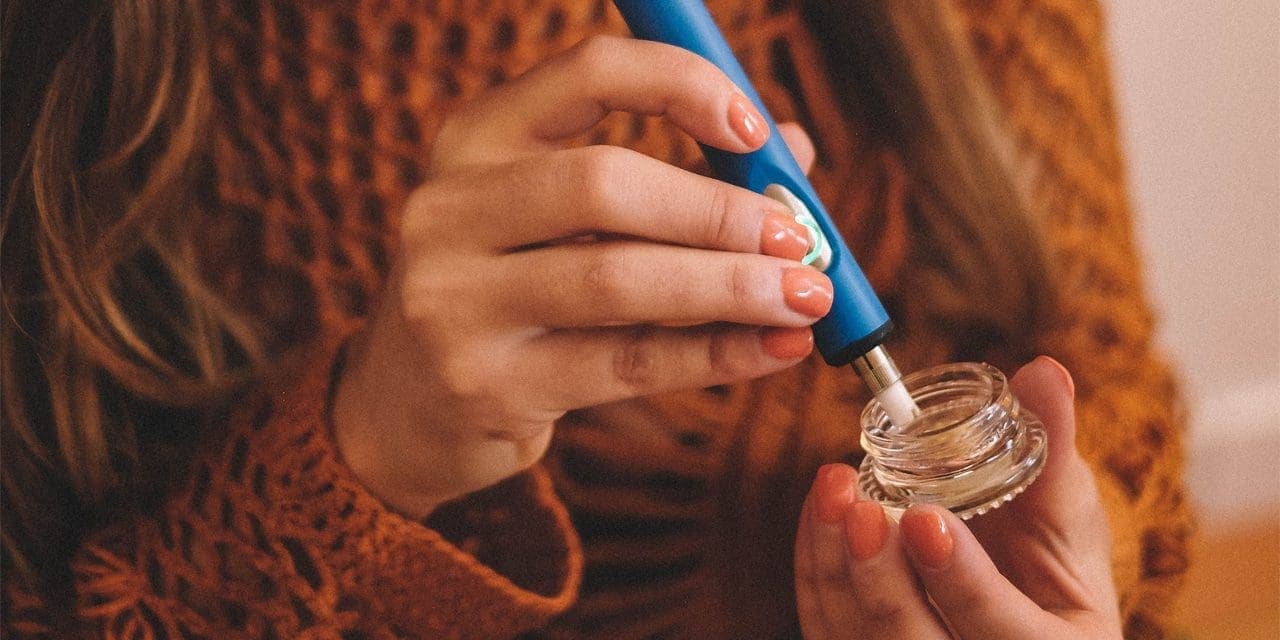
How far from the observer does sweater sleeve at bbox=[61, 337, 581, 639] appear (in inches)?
10.4

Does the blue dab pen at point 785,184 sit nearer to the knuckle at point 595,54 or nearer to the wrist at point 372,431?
the knuckle at point 595,54

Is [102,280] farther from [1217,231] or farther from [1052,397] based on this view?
[1217,231]

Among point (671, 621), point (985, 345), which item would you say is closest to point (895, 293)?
point (985, 345)

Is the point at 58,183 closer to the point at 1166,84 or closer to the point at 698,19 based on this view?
the point at 698,19

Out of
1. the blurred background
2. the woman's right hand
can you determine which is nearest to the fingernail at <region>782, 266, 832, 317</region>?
the woman's right hand

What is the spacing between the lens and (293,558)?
0.27 m

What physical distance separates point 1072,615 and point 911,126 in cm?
21

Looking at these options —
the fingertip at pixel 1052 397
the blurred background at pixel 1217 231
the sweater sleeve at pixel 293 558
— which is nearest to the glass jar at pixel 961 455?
the fingertip at pixel 1052 397

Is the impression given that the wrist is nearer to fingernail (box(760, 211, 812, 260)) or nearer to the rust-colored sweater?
the rust-colored sweater

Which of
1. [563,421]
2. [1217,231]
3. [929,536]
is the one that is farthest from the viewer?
[1217,231]

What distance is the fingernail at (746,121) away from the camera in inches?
8.6

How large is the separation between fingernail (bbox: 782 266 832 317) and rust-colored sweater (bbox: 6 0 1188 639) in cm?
12

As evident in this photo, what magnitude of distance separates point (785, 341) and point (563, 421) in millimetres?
146

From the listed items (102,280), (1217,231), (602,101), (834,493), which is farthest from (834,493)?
(1217,231)
